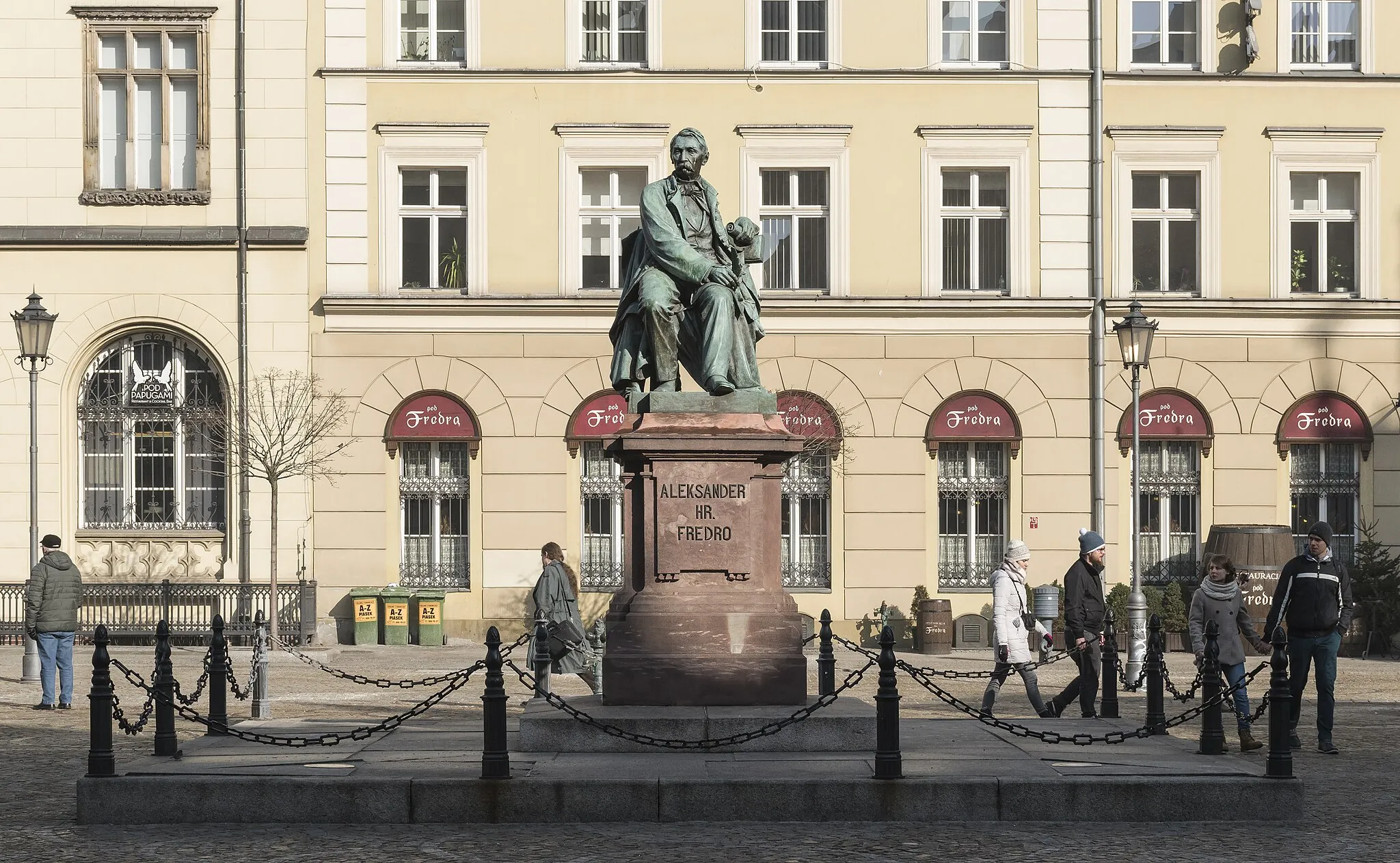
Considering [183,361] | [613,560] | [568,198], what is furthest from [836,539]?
[183,361]

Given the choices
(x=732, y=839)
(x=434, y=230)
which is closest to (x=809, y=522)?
(x=434, y=230)

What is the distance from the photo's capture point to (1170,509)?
1158 inches

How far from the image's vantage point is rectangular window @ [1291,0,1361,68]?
29609 mm

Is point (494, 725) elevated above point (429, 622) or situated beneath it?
elevated above

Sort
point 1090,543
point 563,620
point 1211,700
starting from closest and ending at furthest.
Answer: point 1211,700 → point 1090,543 → point 563,620

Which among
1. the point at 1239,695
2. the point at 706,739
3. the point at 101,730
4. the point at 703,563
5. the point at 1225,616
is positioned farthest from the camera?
the point at 1225,616

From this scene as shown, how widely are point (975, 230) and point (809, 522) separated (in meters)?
5.42

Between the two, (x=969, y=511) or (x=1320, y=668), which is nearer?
(x=1320, y=668)

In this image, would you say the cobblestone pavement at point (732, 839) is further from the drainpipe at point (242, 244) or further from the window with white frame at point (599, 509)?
the window with white frame at point (599, 509)

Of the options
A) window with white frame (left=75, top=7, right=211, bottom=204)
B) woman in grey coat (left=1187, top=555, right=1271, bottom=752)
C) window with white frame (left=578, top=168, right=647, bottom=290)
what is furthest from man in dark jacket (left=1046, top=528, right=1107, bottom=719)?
window with white frame (left=75, top=7, right=211, bottom=204)

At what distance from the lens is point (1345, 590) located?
585 inches

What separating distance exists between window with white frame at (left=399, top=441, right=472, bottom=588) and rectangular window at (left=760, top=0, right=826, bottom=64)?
809 cm

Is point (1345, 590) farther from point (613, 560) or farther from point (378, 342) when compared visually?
point (378, 342)

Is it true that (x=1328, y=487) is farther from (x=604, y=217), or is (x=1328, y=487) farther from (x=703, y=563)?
(x=703, y=563)
